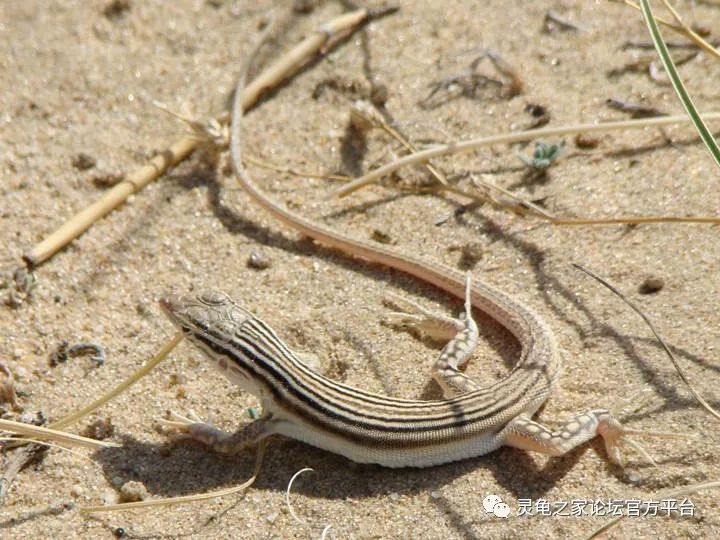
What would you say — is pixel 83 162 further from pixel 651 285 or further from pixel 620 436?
pixel 620 436

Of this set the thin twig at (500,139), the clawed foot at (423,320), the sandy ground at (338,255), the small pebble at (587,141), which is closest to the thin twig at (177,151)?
the sandy ground at (338,255)

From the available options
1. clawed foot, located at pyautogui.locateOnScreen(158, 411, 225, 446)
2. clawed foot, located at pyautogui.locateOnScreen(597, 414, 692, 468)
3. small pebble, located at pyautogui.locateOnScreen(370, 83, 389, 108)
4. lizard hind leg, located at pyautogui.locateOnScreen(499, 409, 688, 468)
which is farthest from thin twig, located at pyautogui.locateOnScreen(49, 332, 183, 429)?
small pebble, located at pyautogui.locateOnScreen(370, 83, 389, 108)

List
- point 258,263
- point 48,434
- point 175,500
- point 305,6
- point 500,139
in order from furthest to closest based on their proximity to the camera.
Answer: point 305,6 → point 258,263 → point 500,139 → point 48,434 → point 175,500

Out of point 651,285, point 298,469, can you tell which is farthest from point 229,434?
point 651,285

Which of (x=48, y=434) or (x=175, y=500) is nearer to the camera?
(x=175, y=500)

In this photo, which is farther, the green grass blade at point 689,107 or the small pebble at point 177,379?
the small pebble at point 177,379

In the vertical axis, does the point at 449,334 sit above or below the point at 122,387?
below

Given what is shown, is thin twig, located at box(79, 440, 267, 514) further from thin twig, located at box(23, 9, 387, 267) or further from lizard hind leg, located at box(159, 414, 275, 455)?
thin twig, located at box(23, 9, 387, 267)

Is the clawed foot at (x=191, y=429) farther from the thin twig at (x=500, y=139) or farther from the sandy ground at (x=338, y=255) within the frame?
the thin twig at (x=500, y=139)
